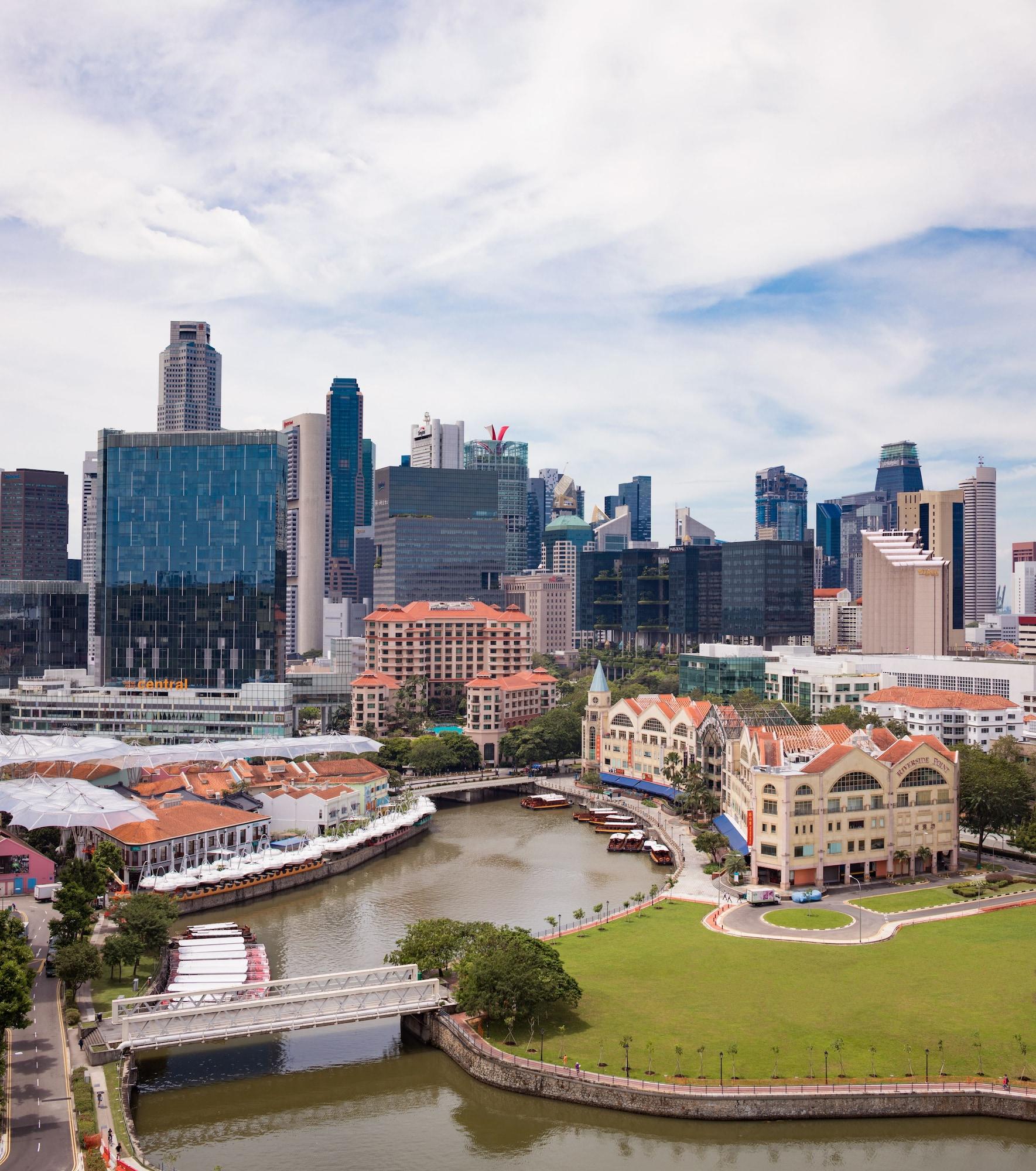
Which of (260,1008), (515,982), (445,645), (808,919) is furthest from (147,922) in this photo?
(445,645)

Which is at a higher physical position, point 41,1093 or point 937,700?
point 937,700

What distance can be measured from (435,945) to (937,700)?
285 feet

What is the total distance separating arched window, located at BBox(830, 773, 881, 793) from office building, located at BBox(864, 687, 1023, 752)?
4207 centimetres

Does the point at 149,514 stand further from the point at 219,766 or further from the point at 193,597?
the point at 219,766

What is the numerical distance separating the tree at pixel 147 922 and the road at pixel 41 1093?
14.1 feet

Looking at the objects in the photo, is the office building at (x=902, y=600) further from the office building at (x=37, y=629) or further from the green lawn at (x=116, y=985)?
the green lawn at (x=116, y=985)

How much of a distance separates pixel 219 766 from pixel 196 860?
25.7 m

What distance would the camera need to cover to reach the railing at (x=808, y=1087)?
42.6 metres

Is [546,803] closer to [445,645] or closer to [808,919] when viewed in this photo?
[808,919]

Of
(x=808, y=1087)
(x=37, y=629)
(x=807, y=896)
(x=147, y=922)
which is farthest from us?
(x=37, y=629)

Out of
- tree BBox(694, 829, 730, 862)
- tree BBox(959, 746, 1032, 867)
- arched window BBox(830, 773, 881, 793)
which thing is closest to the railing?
arched window BBox(830, 773, 881, 793)

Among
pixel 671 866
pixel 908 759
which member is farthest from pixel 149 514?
pixel 908 759

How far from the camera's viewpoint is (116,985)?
181 feet

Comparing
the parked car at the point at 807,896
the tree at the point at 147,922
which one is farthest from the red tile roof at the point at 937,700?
the tree at the point at 147,922
